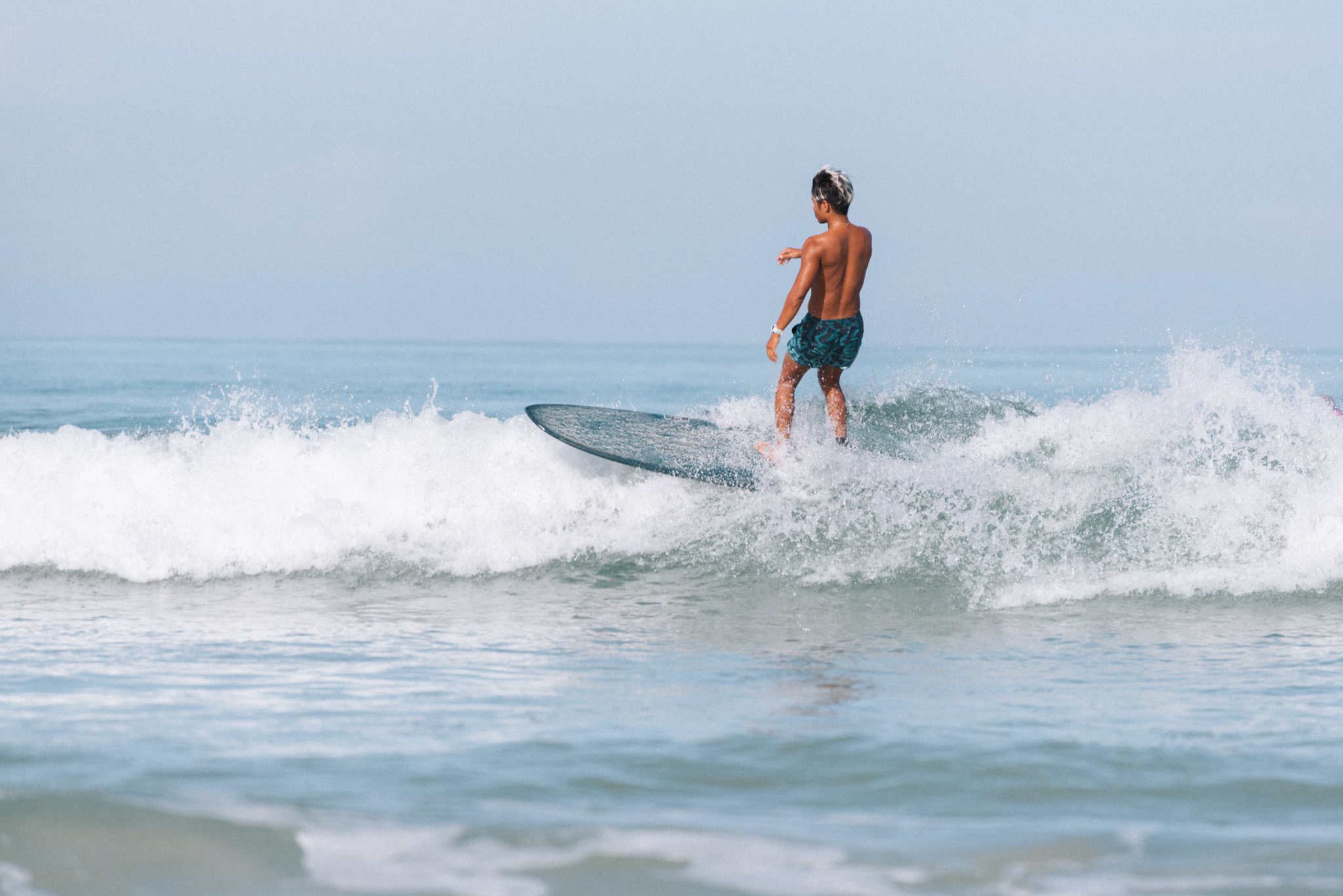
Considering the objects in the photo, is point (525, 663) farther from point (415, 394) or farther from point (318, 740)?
point (415, 394)

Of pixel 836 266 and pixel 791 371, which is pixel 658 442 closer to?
pixel 791 371

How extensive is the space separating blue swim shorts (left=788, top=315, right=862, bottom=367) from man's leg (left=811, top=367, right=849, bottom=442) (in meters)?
0.13

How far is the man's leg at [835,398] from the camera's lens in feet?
24.4

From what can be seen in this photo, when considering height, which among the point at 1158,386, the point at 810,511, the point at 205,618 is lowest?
the point at 205,618

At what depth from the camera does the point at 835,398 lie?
7512mm

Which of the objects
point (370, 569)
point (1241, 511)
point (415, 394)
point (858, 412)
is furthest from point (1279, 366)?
point (415, 394)

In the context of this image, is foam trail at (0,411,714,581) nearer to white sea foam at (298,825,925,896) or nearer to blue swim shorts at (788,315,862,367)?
blue swim shorts at (788,315,862,367)

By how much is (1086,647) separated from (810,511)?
2.22 m

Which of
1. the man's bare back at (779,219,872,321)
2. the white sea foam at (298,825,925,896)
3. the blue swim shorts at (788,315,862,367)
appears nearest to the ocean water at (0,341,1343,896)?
the white sea foam at (298,825,925,896)

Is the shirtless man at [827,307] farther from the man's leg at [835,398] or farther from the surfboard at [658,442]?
the surfboard at [658,442]

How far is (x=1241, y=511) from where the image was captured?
6.56m

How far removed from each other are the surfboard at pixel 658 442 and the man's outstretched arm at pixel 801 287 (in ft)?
2.48

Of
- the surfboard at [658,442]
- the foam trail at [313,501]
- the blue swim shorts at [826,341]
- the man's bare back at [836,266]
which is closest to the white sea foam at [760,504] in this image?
the foam trail at [313,501]

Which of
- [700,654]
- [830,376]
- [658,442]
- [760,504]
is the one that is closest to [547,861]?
[700,654]
